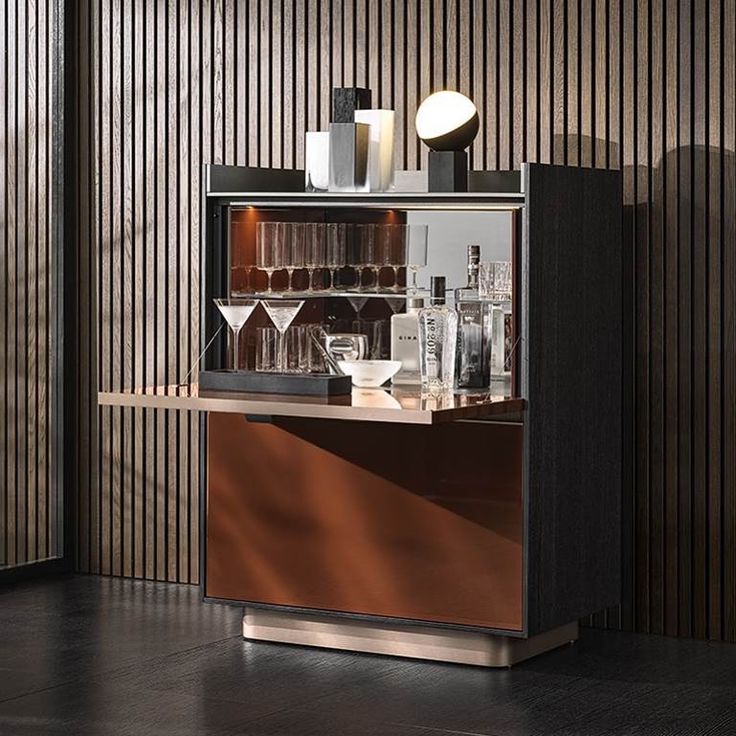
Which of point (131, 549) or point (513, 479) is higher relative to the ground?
point (513, 479)

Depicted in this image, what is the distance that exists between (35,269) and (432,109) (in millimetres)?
2063

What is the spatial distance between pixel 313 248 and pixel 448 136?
59 cm

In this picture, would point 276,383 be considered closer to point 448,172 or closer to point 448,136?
point 448,172

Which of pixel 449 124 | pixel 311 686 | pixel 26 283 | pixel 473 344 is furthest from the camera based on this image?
pixel 26 283

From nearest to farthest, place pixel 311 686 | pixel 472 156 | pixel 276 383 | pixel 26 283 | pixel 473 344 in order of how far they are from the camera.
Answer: pixel 311 686, pixel 276 383, pixel 473 344, pixel 472 156, pixel 26 283

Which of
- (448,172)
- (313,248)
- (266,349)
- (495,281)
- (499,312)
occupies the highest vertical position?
(448,172)

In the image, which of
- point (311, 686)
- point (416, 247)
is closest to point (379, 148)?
point (416, 247)

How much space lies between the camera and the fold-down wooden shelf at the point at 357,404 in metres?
4.61

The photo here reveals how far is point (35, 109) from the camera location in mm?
6465

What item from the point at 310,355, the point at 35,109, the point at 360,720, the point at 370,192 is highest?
the point at 35,109

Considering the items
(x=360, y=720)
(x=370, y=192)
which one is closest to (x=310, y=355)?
(x=370, y=192)

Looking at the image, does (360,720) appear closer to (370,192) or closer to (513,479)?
(513,479)

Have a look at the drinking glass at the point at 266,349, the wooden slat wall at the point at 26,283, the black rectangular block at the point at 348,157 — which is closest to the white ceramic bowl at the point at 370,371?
the drinking glass at the point at 266,349

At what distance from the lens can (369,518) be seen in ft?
17.2
